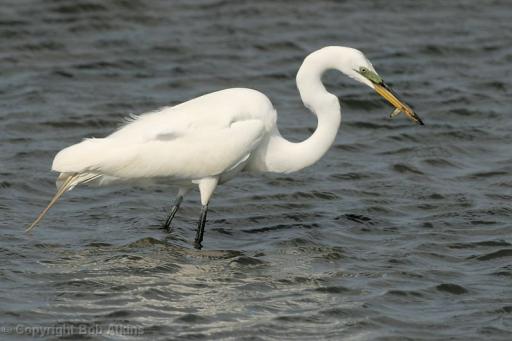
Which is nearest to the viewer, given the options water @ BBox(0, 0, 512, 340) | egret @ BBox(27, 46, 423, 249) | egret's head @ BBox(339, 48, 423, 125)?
water @ BBox(0, 0, 512, 340)

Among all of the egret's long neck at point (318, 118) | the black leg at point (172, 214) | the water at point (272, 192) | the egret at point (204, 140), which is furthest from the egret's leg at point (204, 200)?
the egret's long neck at point (318, 118)

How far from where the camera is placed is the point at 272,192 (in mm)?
10031

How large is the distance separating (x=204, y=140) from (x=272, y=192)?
6.00 ft

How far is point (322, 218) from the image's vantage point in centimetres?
932

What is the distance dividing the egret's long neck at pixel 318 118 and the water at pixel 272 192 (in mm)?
617

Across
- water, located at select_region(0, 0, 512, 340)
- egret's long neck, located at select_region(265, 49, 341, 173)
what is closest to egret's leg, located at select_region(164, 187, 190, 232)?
water, located at select_region(0, 0, 512, 340)

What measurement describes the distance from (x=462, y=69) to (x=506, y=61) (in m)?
0.61

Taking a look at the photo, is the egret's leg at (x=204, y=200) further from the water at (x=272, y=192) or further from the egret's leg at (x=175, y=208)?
the egret's leg at (x=175, y=208)

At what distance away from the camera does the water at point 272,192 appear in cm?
696

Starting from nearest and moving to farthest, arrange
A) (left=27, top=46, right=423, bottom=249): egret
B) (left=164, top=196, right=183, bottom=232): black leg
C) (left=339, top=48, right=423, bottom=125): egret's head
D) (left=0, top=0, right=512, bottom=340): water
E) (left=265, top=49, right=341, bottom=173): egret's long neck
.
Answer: (left=0, top=0, right=512, bottom=340): water, (left=27, top=46, right=423, bottom=249): egret, (left=339, top=48, right=423, bottom=125): egret's head, (left=265, top=49, right=341, bottom=173): egret's long neck, (left=164, top=196, right=183, bottom=232): black leg

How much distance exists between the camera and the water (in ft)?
22.9

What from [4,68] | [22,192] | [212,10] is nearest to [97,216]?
[22,192]

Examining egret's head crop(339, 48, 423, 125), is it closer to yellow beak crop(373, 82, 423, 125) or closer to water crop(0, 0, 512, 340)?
yellow beak crop(373, 82, 423, 125)

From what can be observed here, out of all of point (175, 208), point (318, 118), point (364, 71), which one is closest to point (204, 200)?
point (175, 208)
